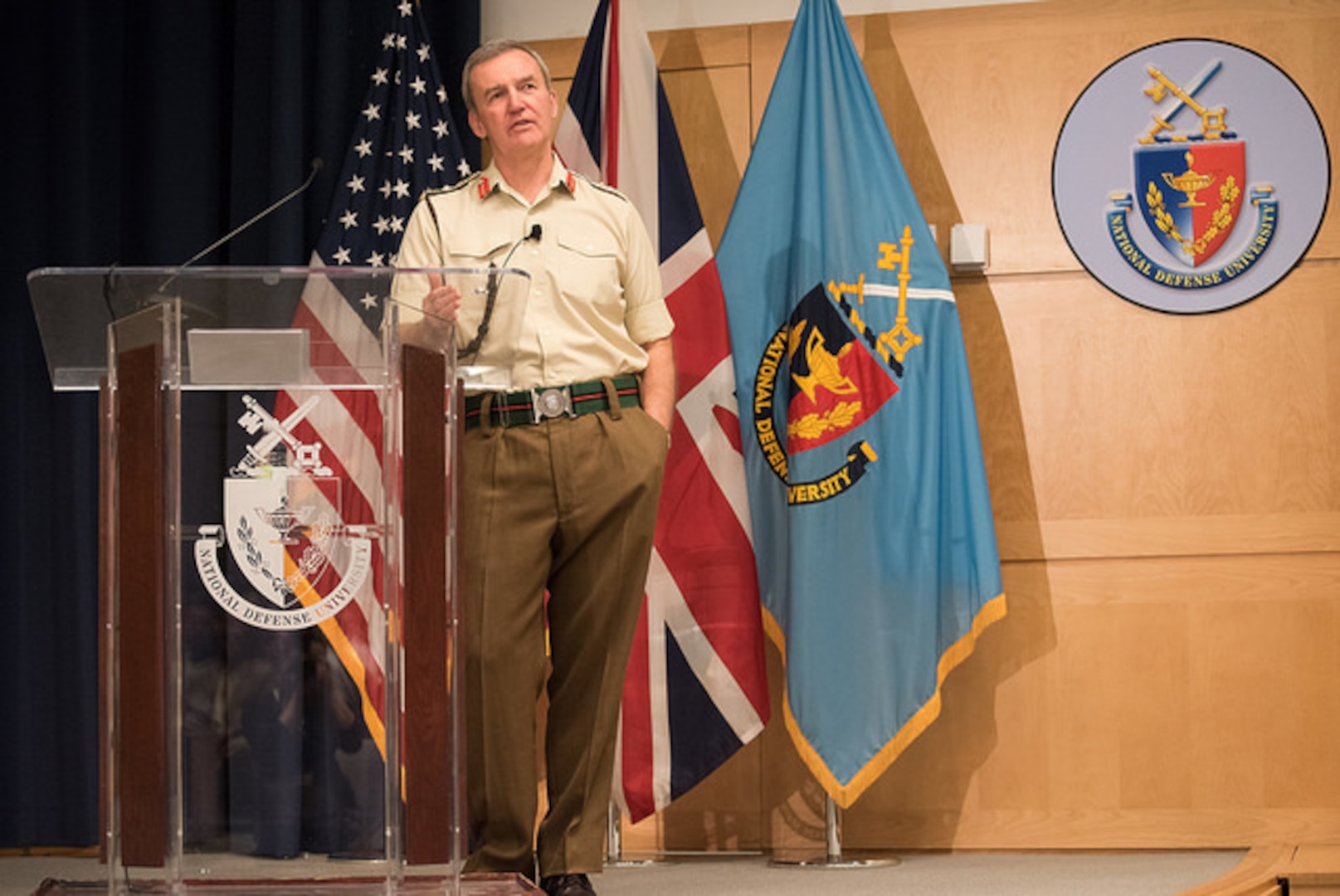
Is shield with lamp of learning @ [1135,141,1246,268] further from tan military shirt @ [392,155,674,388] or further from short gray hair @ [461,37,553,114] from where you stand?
short gray hair @ [461,37,553,114]

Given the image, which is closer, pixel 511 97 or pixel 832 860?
pixel 511 97

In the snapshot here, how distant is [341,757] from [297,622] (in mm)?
207

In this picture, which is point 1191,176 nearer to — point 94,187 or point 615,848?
point 615,848

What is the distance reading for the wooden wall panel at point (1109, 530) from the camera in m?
4.10

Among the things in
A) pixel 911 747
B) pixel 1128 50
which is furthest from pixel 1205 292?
pixel 911 747

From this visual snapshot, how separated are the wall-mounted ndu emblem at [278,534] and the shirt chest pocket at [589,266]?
2.79ft

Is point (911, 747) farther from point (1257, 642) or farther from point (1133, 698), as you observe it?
point (1257, 642)

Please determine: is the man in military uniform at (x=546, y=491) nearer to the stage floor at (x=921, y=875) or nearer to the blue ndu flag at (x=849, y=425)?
the stage floor at (x=921, y=875)

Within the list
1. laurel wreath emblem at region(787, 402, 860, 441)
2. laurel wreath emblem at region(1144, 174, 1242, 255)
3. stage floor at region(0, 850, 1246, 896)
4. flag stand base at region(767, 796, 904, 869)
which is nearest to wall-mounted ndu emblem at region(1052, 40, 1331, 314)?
laurel wreath emblem at region(1144, 174, 1242, 255)

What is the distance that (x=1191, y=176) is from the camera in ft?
Result: 13.7

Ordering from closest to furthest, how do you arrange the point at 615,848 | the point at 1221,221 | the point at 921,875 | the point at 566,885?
1. the point at 566,885
2. the point at 921,875
3. the point at 615,848
4. the point at 1221,221

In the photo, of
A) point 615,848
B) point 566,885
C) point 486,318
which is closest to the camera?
point 486,318

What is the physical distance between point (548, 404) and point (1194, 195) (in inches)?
76.7

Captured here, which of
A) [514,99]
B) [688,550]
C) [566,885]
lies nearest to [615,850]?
[688,550]
